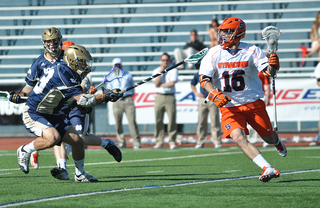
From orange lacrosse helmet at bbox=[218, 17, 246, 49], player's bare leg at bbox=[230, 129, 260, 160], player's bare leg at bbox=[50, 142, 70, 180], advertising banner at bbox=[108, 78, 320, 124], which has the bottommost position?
advertising banner at bbox=[108, 78, 320, 124]

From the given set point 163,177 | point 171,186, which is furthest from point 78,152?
point 171,186

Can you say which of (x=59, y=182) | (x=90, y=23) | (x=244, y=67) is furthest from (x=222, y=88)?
(x=90, y=23)

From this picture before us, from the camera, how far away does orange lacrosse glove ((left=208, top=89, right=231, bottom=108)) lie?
Answer: 5160mm

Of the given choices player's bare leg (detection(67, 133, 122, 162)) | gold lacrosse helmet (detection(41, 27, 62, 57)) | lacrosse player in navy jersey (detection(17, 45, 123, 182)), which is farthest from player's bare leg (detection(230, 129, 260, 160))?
gold lacrosse helmet (detection(41, 27, 62, 57))

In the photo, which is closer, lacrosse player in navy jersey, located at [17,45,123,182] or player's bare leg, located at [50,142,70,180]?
lacrosse player in navy jersey, located at [17,45,123,182]

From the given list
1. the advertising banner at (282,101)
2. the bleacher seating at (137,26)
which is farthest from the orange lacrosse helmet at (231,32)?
the bleacher seating at (137,26)

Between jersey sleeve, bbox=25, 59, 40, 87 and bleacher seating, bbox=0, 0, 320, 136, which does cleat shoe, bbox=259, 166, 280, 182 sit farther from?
bleacher seating, bbox=0, 0, 320, 136

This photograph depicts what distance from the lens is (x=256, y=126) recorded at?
5723 mm

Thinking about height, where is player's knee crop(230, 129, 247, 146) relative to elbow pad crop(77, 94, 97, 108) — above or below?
below

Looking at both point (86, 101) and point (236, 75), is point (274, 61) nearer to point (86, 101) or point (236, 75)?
point (236, 75)

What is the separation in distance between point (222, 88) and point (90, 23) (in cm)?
1336

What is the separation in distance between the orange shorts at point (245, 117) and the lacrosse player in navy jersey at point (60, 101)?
49.1 inches

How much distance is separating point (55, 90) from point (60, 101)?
151 millimetres

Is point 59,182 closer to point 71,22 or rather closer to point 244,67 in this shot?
point 244,67
